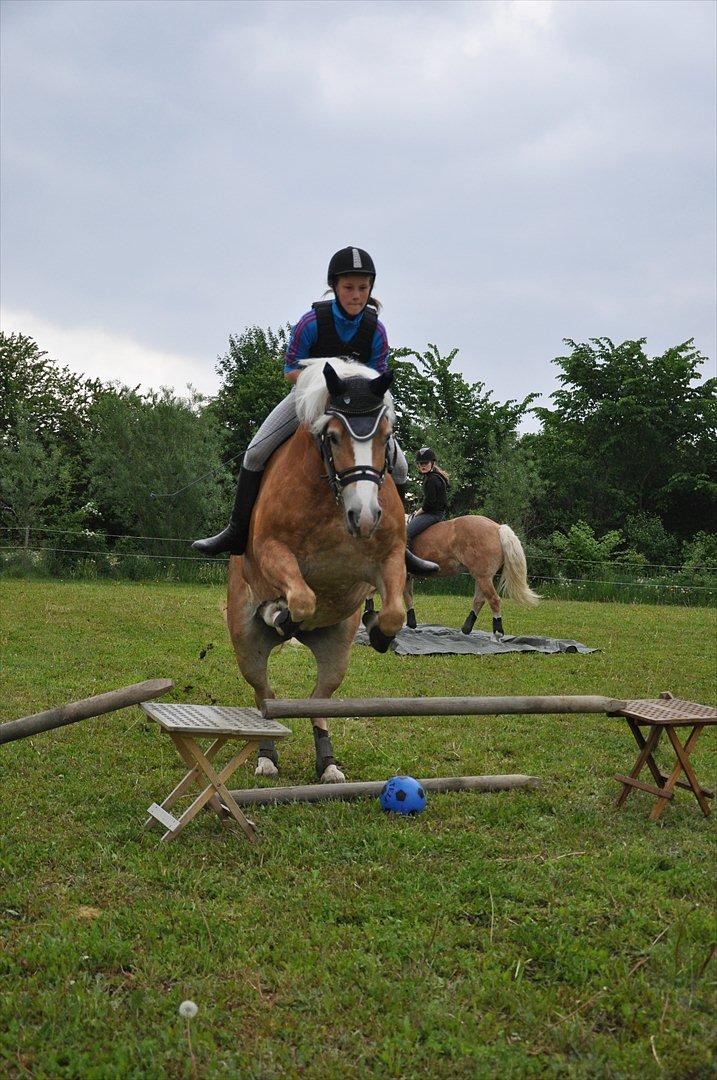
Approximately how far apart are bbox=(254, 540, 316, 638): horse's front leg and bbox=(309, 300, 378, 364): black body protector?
4.08 ft

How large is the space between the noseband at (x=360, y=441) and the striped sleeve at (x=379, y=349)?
84cm

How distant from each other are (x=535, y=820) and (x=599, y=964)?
5.39 feet

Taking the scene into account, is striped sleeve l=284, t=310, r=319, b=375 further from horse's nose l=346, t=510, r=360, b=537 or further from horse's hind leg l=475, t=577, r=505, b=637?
horse's hind leg l=475, t=577, r=505, b=637

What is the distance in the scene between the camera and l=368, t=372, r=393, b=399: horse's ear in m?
4.38

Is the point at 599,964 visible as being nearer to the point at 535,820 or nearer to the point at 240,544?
the point at 535,820

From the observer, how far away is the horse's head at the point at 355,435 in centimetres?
406

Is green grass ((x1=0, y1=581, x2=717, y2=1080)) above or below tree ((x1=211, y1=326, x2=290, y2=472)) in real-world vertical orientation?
below

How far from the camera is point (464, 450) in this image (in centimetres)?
2961

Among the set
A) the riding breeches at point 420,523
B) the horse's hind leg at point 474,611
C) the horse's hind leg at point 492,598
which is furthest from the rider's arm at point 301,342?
the riding breeches at point 420,523

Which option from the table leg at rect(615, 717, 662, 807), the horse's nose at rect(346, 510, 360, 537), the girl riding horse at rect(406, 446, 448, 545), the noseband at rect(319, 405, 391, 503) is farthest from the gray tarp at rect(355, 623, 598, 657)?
the horse's nose at rect(346, 510, 360, 537)

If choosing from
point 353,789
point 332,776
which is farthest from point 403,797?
point 332,776

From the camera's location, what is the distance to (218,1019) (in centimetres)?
274

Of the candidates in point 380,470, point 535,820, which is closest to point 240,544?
point 380,470

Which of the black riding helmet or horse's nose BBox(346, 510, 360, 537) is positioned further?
the black riding helmet
